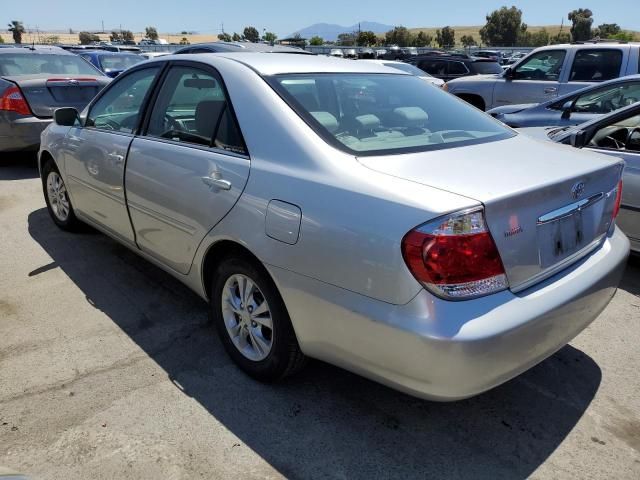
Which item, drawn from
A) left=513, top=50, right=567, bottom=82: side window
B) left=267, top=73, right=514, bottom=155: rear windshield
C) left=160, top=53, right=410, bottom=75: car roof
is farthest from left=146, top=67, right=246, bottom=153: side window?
left=513, top=50, right=567, bottom=82: side window

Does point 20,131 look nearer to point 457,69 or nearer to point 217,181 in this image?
point 217,181

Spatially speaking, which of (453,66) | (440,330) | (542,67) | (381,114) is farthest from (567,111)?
(453,66)

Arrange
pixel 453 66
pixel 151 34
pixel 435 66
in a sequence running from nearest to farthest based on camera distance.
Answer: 1. pixel 453 66
2. pixel 435 66
3. pixel 151 34

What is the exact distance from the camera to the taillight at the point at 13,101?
7250 mm

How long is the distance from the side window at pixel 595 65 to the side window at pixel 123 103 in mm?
7054

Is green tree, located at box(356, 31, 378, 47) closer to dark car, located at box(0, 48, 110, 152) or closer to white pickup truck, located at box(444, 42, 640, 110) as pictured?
white pickup truck, located at box(444, 42, 640, 110)

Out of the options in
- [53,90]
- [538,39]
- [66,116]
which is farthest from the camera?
[538,39]

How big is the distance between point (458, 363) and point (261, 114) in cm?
153

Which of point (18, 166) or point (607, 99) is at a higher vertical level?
point (607, 99)

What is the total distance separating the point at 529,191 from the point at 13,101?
7256 millimetres

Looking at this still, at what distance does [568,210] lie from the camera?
2428 mm

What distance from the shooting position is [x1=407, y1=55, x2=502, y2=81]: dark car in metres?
15.5

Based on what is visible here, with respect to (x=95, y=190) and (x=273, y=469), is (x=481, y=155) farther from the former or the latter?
(x=95, y=190)

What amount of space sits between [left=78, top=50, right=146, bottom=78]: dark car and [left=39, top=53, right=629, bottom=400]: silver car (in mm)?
10589
